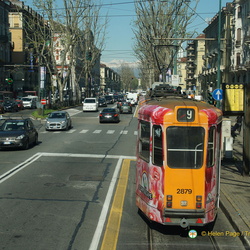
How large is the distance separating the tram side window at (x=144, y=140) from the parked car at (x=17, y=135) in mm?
13570

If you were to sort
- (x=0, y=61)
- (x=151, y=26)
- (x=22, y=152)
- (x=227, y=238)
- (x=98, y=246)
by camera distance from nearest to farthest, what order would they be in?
(x=98, y=246), (x=227, y=238), (x=22, y=152), (x=151, y=26), (x=0, y=61)

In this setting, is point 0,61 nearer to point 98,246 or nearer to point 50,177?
point 50,177

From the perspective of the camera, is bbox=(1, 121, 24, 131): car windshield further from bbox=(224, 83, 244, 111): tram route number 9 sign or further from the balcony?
the balcony

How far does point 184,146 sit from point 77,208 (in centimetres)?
369

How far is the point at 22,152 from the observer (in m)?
21.7

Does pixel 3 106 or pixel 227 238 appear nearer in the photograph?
pixel 227 238

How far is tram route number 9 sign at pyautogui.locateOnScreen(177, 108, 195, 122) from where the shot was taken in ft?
27.6

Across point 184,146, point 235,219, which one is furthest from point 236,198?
point 184,146

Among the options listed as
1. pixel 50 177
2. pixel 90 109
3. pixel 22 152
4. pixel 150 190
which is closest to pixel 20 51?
pixel 90 109

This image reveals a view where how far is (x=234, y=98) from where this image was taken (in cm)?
1535

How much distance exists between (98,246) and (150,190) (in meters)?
1.57

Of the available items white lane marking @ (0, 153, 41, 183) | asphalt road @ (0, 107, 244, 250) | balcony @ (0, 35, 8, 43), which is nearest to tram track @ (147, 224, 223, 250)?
asphalt road @ (0, 107, 244, 250)

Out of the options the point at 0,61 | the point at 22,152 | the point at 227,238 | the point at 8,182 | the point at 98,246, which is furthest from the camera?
the point at 0,61

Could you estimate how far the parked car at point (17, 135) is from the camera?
71.4ft
